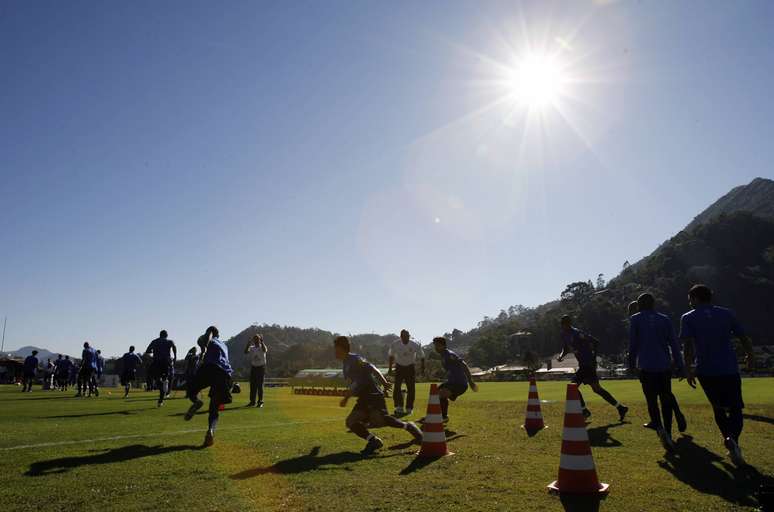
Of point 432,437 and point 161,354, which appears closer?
point 432,437

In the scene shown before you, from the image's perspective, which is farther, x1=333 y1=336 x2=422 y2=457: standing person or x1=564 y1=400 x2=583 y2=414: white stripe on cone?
x1=333 y1=336 x2=422 y2=457: standing person

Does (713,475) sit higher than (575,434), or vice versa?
(575,434)

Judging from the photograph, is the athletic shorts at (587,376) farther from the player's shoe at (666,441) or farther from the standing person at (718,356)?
the standing person at (718,356)

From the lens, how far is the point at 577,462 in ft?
15.6

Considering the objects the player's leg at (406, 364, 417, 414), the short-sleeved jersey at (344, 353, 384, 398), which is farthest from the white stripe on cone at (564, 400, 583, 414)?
the player's leg at (406, 364, 417, 414)

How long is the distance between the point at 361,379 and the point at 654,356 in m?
3.92

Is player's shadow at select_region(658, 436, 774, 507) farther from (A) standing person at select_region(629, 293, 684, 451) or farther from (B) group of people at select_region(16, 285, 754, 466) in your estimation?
(A) standing person at select_region(629, 293, 684, 451)

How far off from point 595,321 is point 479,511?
165445mm

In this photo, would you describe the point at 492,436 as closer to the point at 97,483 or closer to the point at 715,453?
the point at 715,453

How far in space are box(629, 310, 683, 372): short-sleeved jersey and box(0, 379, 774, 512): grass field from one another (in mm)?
1065

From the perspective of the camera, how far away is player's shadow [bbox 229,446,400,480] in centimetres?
564

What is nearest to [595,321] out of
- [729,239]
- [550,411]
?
[729,239]

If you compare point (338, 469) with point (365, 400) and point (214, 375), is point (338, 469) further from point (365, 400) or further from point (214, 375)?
point (214, 375)

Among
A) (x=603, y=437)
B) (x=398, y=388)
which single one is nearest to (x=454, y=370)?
(x=603, y=437)
